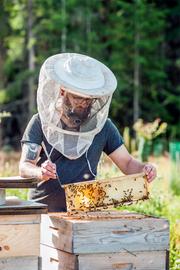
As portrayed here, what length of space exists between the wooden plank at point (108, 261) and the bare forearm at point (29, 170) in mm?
448

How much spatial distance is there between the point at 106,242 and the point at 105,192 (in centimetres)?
44

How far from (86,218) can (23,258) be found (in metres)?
0.47

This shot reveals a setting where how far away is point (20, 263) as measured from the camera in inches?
192

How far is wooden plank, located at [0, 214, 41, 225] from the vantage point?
486 cm

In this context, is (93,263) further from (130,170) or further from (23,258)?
(130,170)

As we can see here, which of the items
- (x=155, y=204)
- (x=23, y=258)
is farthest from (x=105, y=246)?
(x=155, y=204)

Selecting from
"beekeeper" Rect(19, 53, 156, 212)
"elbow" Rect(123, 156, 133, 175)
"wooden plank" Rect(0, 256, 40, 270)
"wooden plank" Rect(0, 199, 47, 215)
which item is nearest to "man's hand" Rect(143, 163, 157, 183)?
"beekeeper" Rect(19, 53, 156, 212)

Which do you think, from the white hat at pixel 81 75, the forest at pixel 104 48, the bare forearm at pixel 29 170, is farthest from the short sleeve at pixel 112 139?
the forest at pixel 104 48

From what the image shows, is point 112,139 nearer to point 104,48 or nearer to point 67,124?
point 67,124

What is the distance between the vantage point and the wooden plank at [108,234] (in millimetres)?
4914

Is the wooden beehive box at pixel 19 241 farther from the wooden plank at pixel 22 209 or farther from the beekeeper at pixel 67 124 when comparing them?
the beekeeper at pixel 67 124

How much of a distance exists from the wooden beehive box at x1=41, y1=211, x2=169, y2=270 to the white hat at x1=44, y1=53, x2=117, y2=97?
2.52ft

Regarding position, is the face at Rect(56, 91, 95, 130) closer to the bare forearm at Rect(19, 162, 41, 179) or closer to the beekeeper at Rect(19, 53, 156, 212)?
the beekeeper at Rect(19, 53, 156, 212)

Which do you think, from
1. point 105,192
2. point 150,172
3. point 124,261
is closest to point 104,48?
point 150,172
